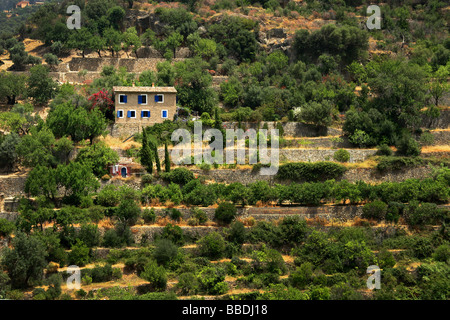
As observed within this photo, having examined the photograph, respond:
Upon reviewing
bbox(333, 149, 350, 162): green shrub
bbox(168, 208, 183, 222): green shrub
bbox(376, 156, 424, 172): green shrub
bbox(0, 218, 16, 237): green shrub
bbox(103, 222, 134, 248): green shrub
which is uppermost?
bbox(333, 149, 350, 162): green shrub

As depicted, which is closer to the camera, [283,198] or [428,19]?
[283,198]

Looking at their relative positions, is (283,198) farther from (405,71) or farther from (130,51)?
(130,51)

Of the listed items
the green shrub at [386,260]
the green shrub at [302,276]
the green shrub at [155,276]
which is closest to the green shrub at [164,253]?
the green shrub at [155,276]

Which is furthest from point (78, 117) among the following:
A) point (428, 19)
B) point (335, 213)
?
point (428, 19)

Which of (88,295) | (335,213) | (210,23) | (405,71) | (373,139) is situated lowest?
(88,295)

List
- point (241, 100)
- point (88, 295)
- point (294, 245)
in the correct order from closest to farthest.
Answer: point (88, 295) → point (294, 245) → point (241, 100)

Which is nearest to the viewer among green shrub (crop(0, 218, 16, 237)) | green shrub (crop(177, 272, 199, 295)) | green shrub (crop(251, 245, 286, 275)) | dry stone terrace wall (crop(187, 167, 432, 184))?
green shrub (crop(177, 272, 199, 295))

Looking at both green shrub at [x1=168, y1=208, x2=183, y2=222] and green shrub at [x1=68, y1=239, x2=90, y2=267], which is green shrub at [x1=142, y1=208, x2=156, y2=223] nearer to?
green shrub at [x1=168, y1=208, x2=183, y2=222]

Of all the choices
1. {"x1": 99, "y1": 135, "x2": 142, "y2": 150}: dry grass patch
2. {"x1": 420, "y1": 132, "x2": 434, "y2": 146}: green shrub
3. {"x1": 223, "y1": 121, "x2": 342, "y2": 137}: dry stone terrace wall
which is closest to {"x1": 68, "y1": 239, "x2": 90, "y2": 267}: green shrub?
{"x1": 99, "y1": 135, "x2": 142, "y2": 150}: dry grass patch
